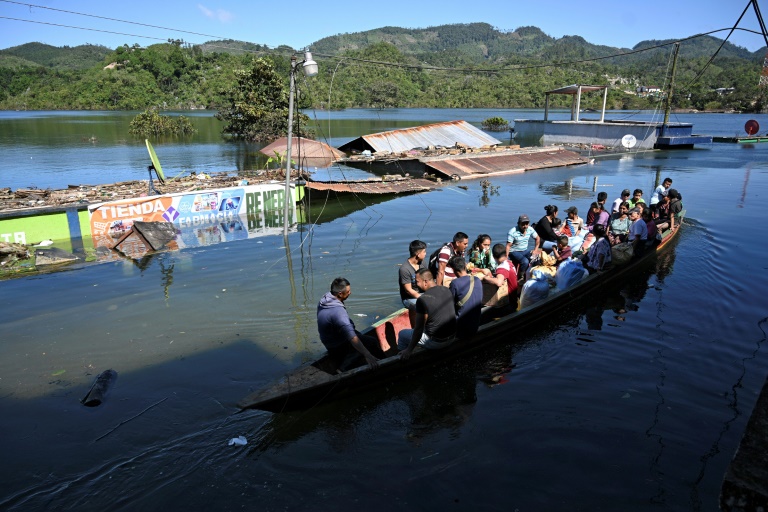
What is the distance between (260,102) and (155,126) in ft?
55.2

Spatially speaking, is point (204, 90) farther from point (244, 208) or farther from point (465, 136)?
point (244, 208)

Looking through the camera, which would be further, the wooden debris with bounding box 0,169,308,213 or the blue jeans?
the wooden debris with bounding box 0,169,308,213

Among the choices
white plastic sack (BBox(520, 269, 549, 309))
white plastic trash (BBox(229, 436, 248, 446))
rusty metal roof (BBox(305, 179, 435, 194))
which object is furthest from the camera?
rusty metal roof (BBox(305, 179, 435, 194))

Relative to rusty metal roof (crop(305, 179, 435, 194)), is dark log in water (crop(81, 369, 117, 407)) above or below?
below

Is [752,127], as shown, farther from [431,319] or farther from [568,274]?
[431,319]

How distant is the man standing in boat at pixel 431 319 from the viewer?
6227 mm

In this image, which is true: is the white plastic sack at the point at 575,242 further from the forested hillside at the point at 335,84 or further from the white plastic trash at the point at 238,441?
the forested hillside at the point at 335,84

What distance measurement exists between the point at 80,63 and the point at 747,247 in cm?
20797

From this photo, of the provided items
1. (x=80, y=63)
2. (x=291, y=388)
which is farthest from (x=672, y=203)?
(x=80, y=63)

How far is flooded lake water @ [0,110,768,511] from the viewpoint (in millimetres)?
5000

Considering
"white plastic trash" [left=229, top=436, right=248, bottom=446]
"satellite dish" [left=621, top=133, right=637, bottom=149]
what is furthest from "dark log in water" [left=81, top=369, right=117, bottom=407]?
"satellite dish" [left=621, top=133, right=637, bottom=149]

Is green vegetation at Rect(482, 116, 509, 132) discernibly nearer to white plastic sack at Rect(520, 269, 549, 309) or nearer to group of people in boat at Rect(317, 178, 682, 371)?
group of people in boat at Rect(317, 178, 682, 371)

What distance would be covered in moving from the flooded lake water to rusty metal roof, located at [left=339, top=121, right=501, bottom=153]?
19.3 metres

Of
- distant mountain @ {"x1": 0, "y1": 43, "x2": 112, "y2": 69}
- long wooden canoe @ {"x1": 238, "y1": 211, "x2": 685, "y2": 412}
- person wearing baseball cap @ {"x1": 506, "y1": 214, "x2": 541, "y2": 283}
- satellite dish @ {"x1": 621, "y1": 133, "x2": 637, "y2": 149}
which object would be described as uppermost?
distant mountain @ {"x1": 0, "y1": 43, "x2": 112, "y2": 69}
